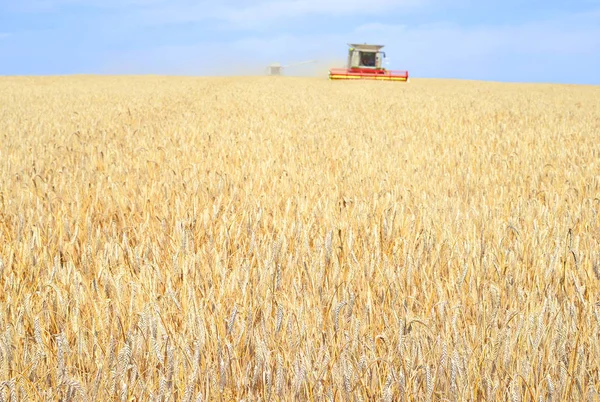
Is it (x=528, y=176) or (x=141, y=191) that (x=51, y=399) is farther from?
(x=528, y=176)

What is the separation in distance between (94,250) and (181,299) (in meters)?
0.79

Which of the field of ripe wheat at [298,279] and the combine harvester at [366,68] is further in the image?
the combine harvester at [366,68]

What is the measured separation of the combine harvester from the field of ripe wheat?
25383mm

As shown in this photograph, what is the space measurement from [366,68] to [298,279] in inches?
1155

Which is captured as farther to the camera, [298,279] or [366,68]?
[366,68]

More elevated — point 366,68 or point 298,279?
point 366,68

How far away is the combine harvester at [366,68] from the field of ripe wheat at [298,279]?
25383mm

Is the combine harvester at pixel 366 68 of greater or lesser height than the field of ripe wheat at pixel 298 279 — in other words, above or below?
above

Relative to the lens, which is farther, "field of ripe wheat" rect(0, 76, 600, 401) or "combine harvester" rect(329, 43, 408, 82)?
"combine harvester" rect(329, 43, 408, 82)

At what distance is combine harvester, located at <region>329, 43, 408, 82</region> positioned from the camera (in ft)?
99.2

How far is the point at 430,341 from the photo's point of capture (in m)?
1.71

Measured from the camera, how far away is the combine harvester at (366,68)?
99.2 ft

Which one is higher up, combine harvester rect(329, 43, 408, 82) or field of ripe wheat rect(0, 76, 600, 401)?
combine harvester rect(329, 43, 408, 82)

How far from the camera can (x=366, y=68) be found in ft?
100
